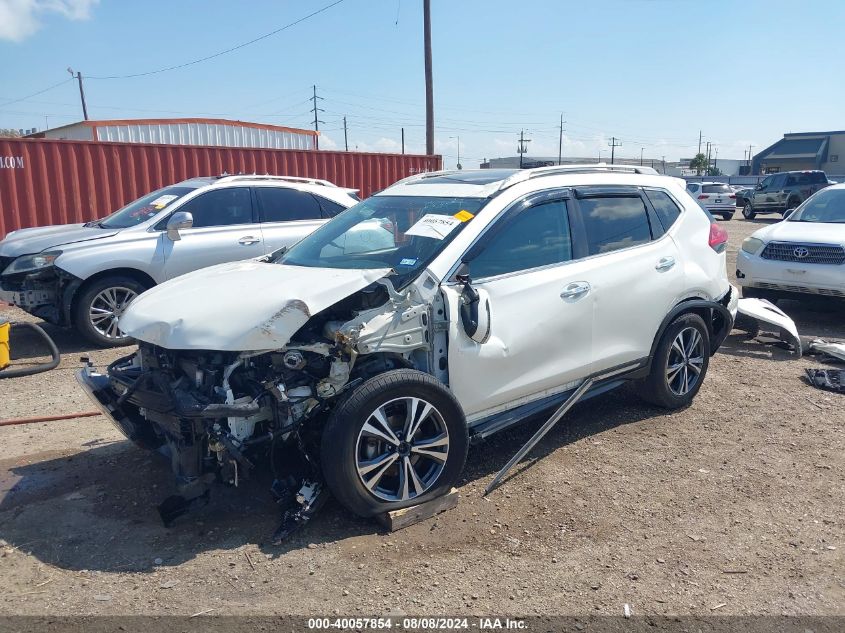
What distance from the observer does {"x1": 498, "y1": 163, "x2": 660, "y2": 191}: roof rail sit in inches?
181

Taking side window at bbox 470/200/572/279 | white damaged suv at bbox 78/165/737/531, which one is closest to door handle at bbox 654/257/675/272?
white damaged suv at bbox 78/165/737/531

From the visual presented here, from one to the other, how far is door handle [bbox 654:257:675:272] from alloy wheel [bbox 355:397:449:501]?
2.28 meters

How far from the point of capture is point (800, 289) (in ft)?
27.6

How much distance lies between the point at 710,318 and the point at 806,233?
4.17 metres

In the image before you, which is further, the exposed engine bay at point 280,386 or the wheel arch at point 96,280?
the wheel arch at point 96,280

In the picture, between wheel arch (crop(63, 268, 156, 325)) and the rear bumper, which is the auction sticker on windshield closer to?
wheel arch (crop(63, 268, 156, 325))

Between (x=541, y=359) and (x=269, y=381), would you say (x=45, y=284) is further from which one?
(x=541, y=359)

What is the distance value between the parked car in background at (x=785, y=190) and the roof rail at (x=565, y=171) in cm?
2650

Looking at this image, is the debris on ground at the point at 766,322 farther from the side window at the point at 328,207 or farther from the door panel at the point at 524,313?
the side window at the point at 328,207

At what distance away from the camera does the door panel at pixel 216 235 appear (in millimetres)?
7902

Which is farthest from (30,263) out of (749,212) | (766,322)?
(749,212)

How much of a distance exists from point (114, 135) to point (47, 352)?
1491cm

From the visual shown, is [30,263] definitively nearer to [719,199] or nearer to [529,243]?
[529,243]

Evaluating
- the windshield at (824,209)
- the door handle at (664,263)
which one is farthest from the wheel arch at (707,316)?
the windshield at (824,209)
